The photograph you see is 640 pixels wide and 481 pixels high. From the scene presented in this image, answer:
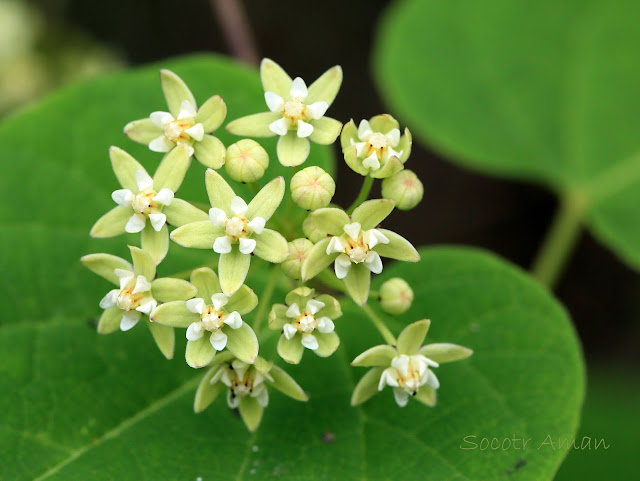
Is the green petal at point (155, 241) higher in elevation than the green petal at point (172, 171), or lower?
lower

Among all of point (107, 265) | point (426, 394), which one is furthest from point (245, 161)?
point (426, 394)

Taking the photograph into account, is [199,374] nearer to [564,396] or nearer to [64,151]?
[64,151]

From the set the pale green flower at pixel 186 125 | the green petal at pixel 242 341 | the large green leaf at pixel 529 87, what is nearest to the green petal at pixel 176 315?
the green petal at pixel 242 341

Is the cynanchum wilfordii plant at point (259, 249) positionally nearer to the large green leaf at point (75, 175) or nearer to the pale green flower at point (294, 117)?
the pale green flower at point (294, 117)

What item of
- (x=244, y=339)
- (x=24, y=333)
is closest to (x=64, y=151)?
(x=24, y=333)

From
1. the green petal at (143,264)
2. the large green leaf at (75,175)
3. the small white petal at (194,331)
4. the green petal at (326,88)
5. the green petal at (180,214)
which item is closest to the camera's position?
the small white petal at (194,331)

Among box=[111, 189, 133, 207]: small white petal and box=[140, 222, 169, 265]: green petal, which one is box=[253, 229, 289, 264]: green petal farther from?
box=[111, 189, 133, 207]: small white petal
